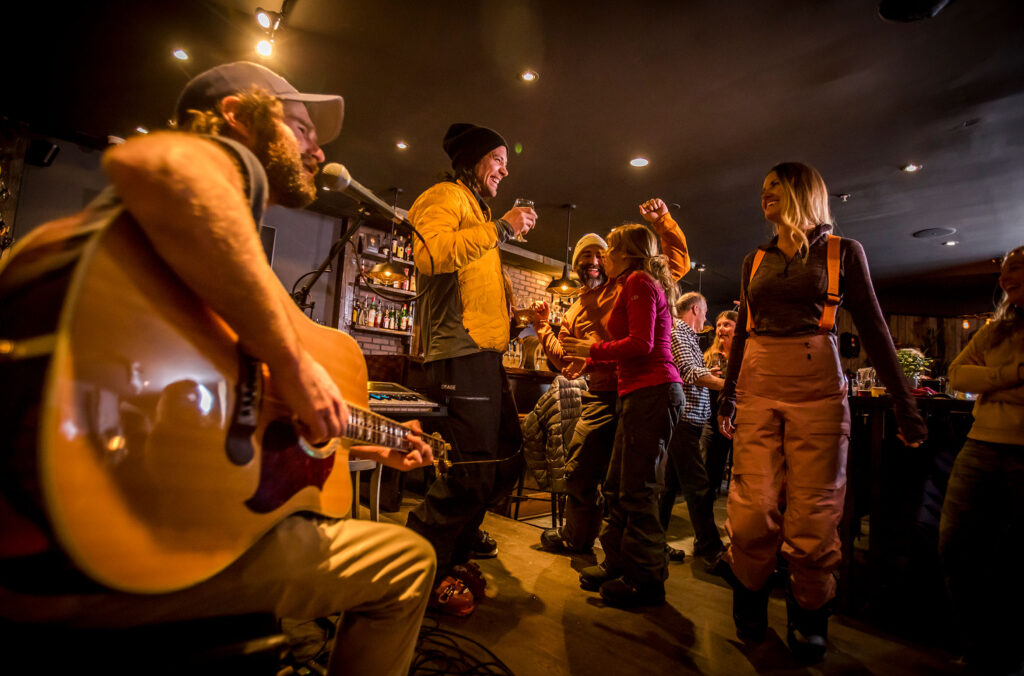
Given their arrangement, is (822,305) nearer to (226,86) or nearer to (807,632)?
(807,632)

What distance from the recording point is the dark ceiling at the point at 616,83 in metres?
3.44

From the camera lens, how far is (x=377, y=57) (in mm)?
3936

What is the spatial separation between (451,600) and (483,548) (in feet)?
3.03

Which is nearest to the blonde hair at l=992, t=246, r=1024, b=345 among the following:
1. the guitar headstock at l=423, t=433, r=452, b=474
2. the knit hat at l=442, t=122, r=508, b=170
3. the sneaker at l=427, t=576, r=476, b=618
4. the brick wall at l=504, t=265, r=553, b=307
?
the knit hat at l=442, t=122, r=508, b=170

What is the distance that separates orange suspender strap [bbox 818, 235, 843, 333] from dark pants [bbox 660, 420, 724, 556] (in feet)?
5.00

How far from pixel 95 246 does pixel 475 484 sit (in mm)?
1700


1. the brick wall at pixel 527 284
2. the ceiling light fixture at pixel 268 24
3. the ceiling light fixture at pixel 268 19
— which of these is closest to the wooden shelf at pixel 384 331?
the brick wall at pixel 527 284

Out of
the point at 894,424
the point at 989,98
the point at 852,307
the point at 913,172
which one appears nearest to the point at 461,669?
the point at 852,307

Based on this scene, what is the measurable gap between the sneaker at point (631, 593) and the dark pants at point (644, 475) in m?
0.03

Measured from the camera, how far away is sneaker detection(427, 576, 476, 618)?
7.14ft

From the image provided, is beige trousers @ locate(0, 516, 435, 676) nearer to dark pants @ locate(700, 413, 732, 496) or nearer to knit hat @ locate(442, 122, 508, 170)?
knit hat @ locate(442, 122, 508, 170)

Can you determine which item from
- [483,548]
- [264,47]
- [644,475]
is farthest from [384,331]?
[644,475]

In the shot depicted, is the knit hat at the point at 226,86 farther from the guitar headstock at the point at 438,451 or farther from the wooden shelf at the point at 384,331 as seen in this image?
the wooden shelf at the point at 384,331

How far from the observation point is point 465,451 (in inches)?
83.2
